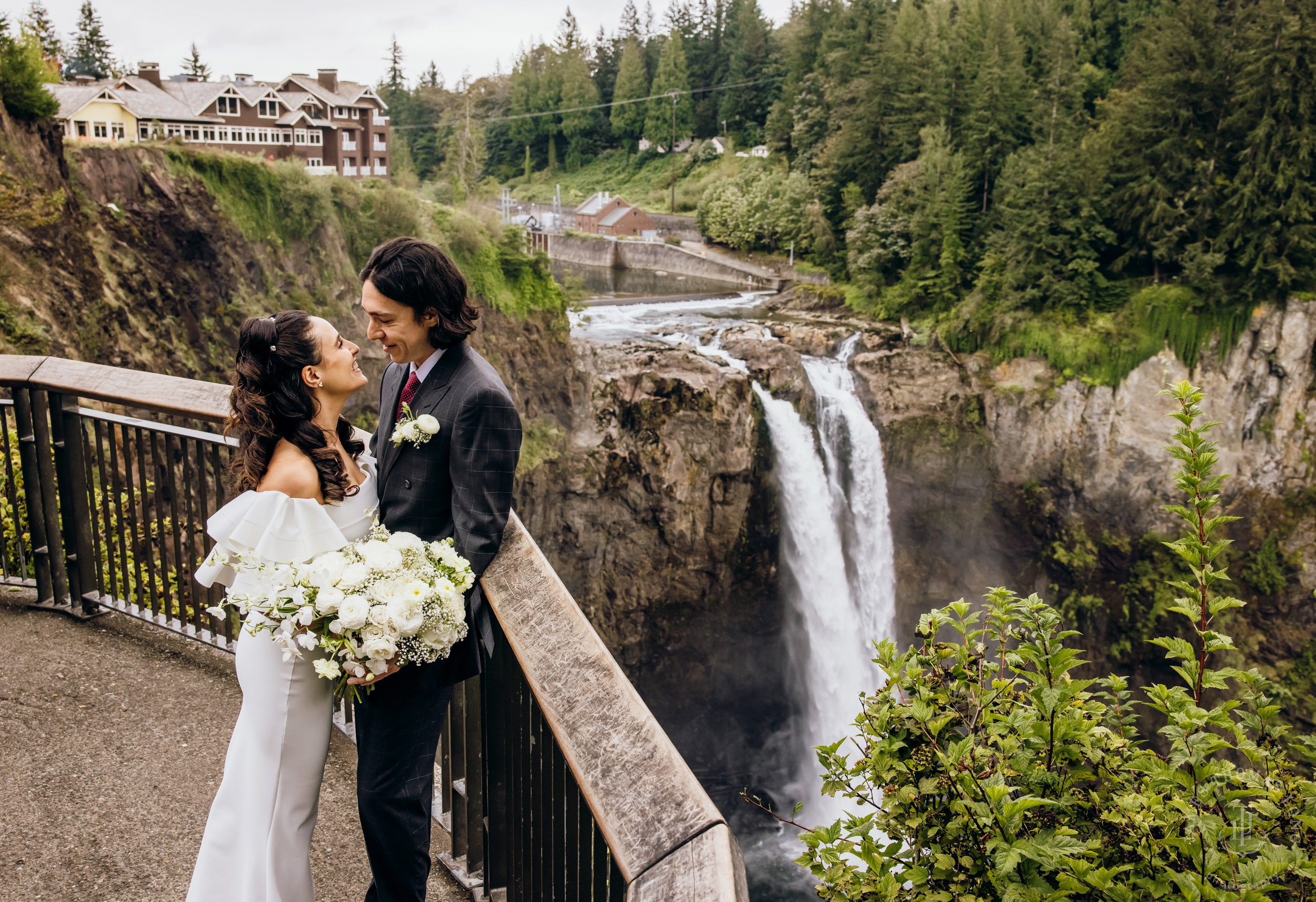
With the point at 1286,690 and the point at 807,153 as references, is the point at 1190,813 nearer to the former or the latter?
the point at 1286,690

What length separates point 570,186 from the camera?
71.1m

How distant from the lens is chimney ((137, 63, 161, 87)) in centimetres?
2478

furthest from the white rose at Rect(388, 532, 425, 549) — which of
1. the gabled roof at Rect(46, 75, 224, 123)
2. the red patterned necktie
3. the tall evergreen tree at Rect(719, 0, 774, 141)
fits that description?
the tall evergreen tree at Rect(719, 0, 774, 141)

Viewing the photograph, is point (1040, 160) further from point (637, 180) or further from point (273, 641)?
point (637, 180)

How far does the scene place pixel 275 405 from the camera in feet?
8.61

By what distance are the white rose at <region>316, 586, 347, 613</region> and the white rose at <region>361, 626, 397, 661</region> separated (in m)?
0.10

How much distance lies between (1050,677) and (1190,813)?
407 millimetres

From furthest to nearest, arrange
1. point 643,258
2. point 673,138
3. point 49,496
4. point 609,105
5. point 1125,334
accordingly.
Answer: point 609,105, point 673,138, point 643,258, point 1125,334, point 49,496

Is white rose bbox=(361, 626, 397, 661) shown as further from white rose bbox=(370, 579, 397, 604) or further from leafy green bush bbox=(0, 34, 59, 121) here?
leafy green bush bbox=(0, 34, 59, 121)

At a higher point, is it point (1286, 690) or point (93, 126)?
point (93, 126)

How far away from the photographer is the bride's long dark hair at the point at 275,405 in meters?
2.59

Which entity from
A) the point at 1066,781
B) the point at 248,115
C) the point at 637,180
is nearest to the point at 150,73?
the point at 248,115

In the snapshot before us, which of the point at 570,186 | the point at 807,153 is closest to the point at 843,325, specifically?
the point at 807,153

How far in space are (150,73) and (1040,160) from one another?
987 inches
